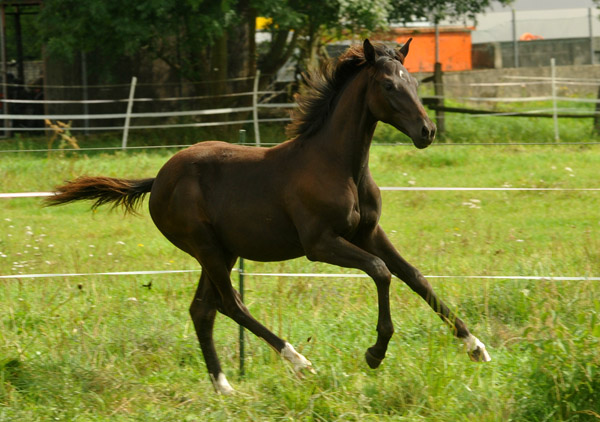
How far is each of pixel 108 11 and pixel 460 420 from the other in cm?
1226

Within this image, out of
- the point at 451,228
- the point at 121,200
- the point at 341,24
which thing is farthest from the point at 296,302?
the point at 341,24

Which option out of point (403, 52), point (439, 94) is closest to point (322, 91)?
point (403, 52)

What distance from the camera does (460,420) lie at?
4191 mm

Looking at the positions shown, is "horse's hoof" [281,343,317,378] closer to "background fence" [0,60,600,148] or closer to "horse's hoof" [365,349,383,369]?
"horse's hoof" [365,349,383,369]

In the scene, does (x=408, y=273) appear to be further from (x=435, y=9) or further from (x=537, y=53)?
(x=537, y=53)

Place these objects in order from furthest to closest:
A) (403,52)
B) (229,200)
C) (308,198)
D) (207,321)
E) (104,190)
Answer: (104,190) < (207,321) < (229,200) < (403,52) < (308,198)

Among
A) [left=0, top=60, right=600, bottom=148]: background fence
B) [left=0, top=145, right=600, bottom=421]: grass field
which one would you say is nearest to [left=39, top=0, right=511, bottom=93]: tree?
[left=0, top=60, right=600, bottom=148]: background fence

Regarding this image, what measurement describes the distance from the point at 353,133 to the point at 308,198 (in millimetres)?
461

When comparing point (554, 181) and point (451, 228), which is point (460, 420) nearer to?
point (451, 228)

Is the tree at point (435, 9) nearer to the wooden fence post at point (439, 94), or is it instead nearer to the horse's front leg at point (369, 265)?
the wooden fence post at point (439, 94)

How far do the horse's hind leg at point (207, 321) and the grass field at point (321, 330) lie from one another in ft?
0.42

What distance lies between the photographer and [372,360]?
185 inches

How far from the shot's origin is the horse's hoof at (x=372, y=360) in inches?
184

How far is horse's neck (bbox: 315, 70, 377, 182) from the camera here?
492cm
